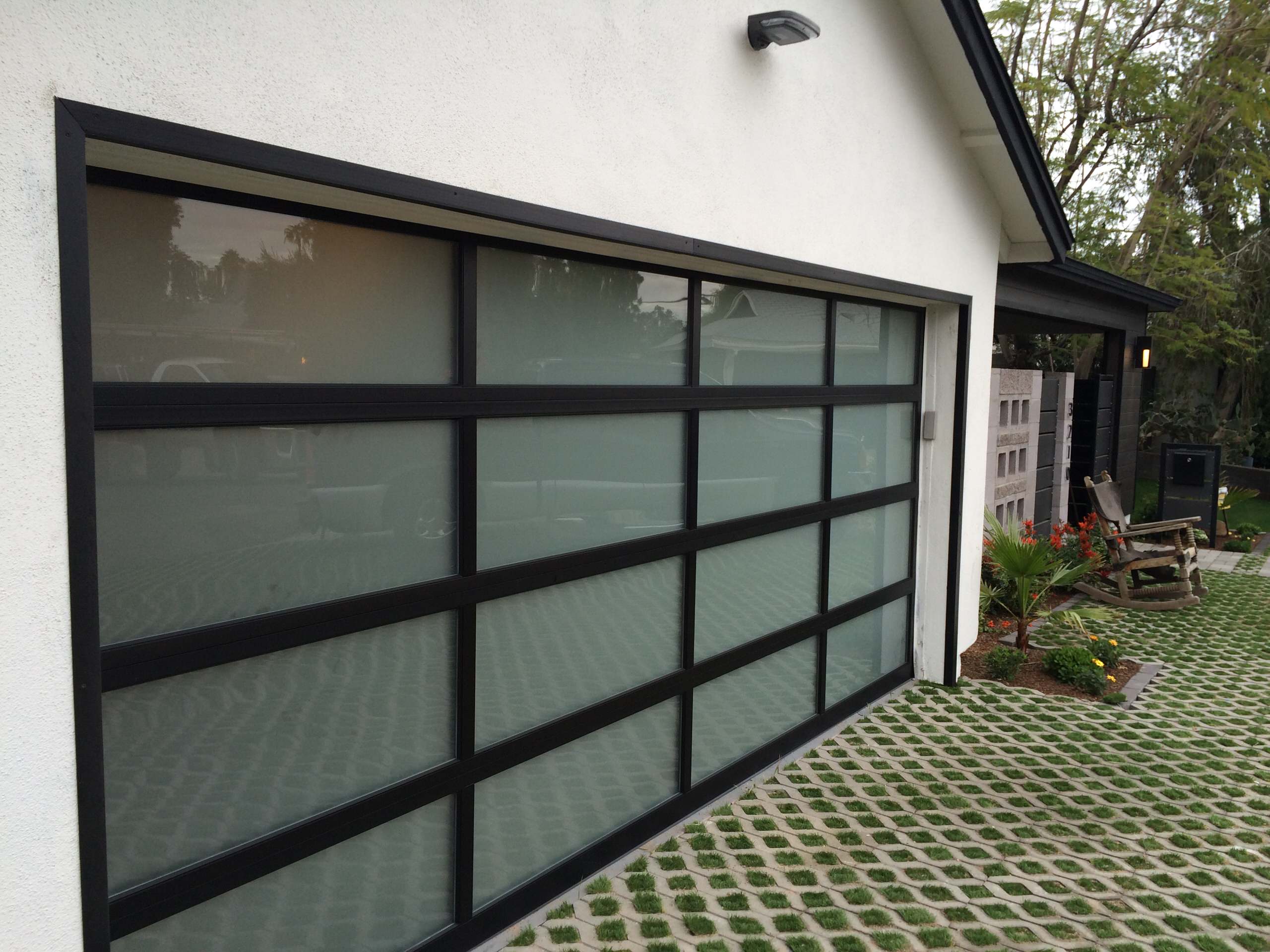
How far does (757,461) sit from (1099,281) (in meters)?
6.97

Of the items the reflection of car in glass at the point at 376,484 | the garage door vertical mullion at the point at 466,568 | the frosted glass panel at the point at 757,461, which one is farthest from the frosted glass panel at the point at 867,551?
the reflection of car in glass at the point at 376,484

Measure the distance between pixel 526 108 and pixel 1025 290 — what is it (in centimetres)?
777

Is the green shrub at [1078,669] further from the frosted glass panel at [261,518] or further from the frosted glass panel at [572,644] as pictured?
the frosted glass panel at [261,518]

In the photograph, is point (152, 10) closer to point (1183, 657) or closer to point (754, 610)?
point (754, 610)

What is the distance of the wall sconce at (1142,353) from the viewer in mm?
14250

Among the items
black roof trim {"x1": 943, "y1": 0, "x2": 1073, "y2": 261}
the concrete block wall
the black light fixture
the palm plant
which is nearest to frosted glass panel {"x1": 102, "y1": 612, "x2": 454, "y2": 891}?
the black light fixture

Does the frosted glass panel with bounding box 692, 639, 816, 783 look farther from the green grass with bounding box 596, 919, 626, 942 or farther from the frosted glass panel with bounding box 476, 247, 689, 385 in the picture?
the frosted glass panel with bounding box 476, 247, 689, 385

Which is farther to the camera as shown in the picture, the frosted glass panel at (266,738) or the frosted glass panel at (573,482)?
the frosted glass panel at (573,482)

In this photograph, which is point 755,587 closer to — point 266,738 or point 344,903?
point 344,903

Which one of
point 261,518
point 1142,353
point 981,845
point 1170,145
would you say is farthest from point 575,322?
point 1170,145

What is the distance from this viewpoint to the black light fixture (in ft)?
13.9

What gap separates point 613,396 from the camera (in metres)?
4.09

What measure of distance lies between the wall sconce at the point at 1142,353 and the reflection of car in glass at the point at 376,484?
44.4 ft

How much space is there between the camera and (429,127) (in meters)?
2.94
